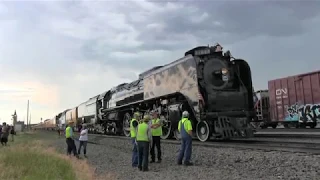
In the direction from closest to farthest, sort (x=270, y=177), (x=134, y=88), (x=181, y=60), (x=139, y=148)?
(x=270, y=177) → (x=139, y=148) → (x=181, y=60) → (x=134, y=88)

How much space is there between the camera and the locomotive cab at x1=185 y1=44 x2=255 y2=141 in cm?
1571

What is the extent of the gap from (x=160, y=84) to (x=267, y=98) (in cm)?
1441

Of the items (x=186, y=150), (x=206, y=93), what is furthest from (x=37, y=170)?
(x=206, y=93)

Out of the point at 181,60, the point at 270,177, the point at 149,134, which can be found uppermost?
the point at 181,60

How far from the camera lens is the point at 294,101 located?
85.9 feet

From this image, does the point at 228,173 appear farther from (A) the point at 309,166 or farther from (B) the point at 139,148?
(B) the point at 139,148

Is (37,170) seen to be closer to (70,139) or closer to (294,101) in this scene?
(70,139)

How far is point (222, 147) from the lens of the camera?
1373 centimetres

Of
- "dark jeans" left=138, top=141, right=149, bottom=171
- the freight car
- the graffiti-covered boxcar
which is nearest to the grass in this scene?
"dark jeans" left=138, top=141, right=149, bottom=171

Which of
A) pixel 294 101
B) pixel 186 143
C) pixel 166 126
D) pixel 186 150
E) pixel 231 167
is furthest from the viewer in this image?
pixel 294 101

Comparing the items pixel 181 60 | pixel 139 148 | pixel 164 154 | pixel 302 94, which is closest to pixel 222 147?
pixel 164 154

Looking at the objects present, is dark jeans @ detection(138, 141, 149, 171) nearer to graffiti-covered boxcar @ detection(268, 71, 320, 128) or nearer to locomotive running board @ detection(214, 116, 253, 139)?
locomotive running board @ detection(214, 116, 253, 139)

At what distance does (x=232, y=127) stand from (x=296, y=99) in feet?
40.2

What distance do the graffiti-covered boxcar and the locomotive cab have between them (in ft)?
30.2
